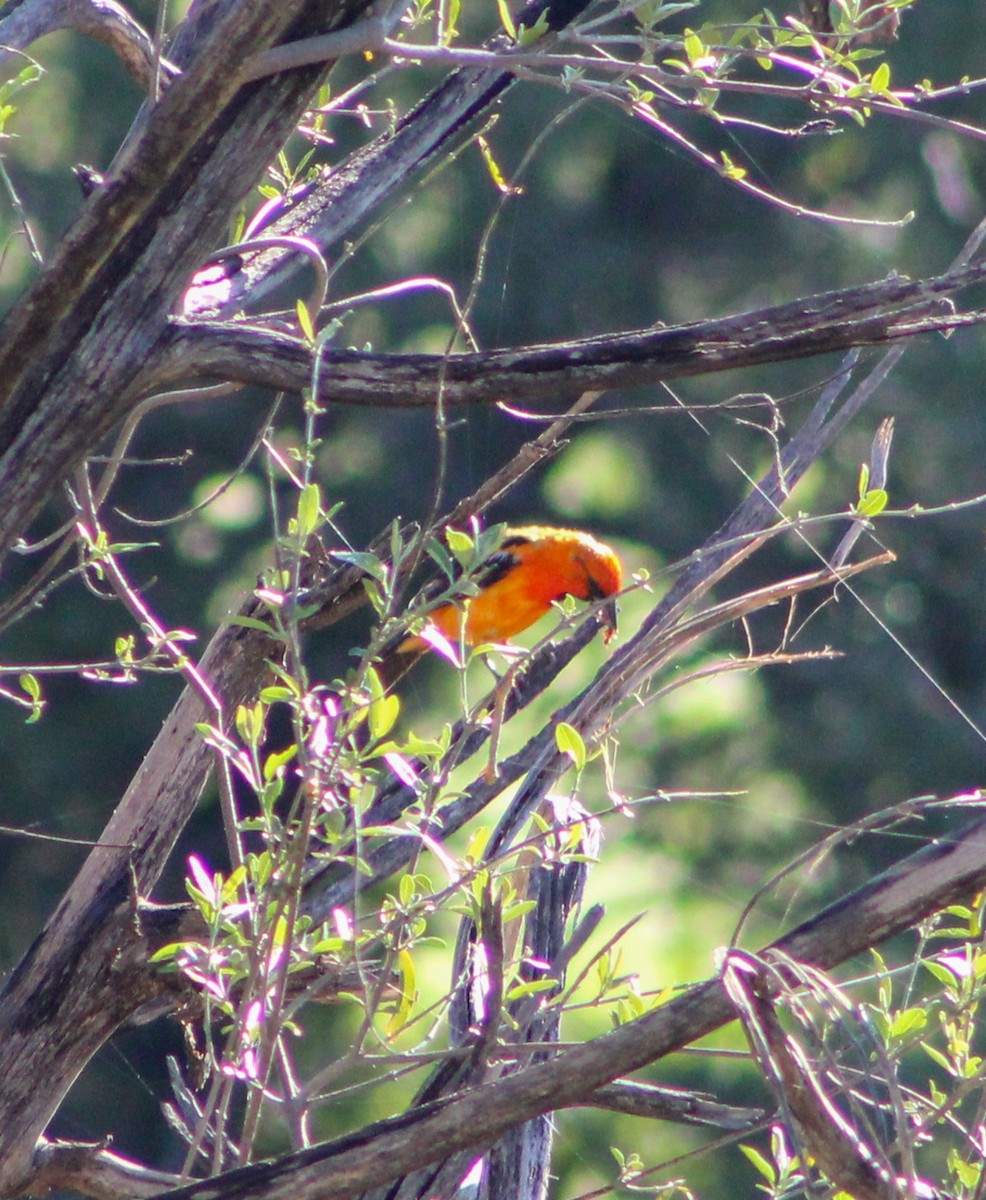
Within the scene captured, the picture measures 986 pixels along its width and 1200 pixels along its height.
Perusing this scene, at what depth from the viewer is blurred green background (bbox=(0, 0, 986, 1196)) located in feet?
28.9

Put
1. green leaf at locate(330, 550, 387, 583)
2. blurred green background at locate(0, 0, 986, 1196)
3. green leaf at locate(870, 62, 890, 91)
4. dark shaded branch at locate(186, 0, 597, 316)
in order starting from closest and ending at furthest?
green leaf at locate(330, 550, 387, 583), green leaf at locate(870, 62, 890, 91), dark shaded branch at locate(186, 0, 597, 316), blurred green background at locate(0, 0, 986, 1196)

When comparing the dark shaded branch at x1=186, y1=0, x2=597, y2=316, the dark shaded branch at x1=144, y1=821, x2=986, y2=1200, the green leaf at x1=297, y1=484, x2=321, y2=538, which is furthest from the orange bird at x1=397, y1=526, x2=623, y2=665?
the dark shaded branch at x1=144, y1=821, x2=986, y2=1200

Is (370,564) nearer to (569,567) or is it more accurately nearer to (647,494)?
(569,567)

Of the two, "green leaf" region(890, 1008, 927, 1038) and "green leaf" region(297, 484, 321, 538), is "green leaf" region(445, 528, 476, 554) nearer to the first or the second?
"green leaf" region(297, 484, 321, 538)

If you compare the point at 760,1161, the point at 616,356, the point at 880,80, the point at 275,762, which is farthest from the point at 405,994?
the point at 880,80

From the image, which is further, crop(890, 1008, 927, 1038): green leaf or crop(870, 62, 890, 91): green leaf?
crop(870, 62, 890, 91): green leaf

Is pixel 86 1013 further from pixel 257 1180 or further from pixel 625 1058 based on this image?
pixel 625 1058

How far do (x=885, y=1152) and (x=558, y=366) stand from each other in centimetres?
88

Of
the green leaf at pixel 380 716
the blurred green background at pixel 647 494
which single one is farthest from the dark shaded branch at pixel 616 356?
the blurred green background at pixel 647 494

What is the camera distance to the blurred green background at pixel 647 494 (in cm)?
881

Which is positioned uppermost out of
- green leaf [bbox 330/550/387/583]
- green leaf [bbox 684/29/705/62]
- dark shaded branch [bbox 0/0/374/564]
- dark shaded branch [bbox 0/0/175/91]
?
dark shaded branch [bbox 0/0/175/91]

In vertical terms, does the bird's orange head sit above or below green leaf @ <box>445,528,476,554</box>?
below

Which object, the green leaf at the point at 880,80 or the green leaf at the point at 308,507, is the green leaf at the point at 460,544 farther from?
the green leaf at the point at 880,80

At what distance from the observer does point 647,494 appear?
31.6 ft
